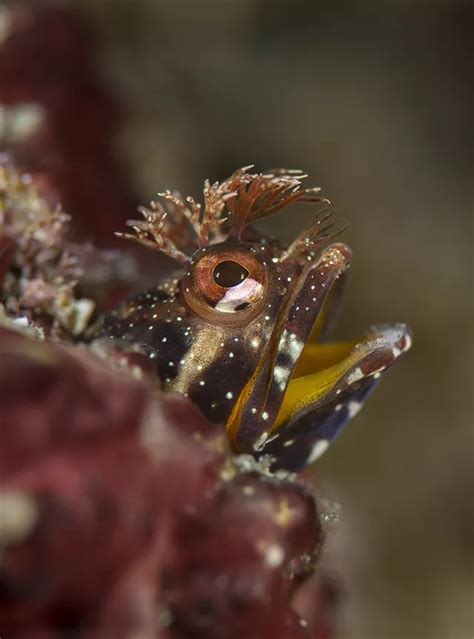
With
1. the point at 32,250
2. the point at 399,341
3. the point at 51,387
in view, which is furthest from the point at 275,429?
the point at 32,250

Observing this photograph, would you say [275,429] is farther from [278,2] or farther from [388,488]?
[278,2]

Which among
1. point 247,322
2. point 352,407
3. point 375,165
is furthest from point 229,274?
point 375,165

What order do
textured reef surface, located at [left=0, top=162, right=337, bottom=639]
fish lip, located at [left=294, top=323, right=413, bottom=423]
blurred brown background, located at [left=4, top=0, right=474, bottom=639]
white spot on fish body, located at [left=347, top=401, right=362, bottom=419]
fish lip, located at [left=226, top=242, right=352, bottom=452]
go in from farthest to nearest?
blurred brown background, located at [left=4, top=0, right=474, bottom=639] < white spot on fish body, located at [left=347, top=401, right=362, bottom=419] < fish lip, located at [left=294, top=323, right=413, bottom=423] < fish lip, located at [left=226, top=242, right=352, bottom=452] < textured reef surface, located at [left=0, top=162, right=337, bottom=639]

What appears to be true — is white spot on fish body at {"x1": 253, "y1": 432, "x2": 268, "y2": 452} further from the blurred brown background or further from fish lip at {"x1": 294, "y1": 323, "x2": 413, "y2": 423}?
the blurred brown background

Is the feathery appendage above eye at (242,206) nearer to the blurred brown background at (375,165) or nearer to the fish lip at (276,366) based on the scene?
Answer: the fish lip at (276,366)

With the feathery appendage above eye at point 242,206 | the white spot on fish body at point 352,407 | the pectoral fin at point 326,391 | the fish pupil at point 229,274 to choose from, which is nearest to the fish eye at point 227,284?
the fish pupil at point 229,274

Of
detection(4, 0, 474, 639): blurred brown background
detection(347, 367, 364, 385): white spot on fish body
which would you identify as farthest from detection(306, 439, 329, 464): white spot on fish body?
detection(4, 0, 474, 639): blurred brown background

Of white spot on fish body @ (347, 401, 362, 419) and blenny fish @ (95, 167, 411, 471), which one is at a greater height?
blenny fish @ (95, 167, 411, 471)
